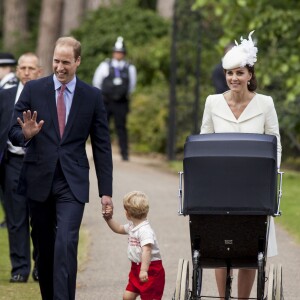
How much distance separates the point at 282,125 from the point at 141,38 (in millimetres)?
9817

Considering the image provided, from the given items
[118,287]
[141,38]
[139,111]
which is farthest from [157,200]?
[141,38]

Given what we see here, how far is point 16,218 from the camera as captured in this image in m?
10.0

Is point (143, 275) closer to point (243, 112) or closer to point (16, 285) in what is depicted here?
point (243, 112)

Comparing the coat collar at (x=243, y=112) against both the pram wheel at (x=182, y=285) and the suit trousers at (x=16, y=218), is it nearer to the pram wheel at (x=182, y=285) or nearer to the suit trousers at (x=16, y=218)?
the pram wheel at (x=182, y=285)

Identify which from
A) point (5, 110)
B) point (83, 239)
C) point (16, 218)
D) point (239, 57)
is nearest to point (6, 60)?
point (83, 239)

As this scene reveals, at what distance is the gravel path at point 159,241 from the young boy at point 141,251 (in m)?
1.47

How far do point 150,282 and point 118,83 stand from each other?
12.3 meters

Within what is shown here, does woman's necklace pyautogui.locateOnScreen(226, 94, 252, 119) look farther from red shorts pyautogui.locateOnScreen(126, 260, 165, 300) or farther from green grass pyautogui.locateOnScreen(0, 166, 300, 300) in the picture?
green grass pyautogui.locateOnScreen(0, 166, 300, 300)

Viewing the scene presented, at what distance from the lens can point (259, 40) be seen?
18875mm

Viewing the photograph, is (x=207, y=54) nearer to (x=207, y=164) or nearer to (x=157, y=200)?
(x=157, y=200)

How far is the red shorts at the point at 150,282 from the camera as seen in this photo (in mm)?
7523

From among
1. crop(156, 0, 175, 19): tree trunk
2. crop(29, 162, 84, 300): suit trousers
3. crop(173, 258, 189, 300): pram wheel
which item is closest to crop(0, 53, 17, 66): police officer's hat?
crop(29, 162, 84, 300): suit trousers

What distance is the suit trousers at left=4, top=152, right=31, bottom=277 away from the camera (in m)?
9.95

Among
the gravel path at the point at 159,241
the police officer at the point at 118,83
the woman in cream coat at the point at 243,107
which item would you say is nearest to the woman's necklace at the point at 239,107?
the woman in cream coat at the point at 243,107
